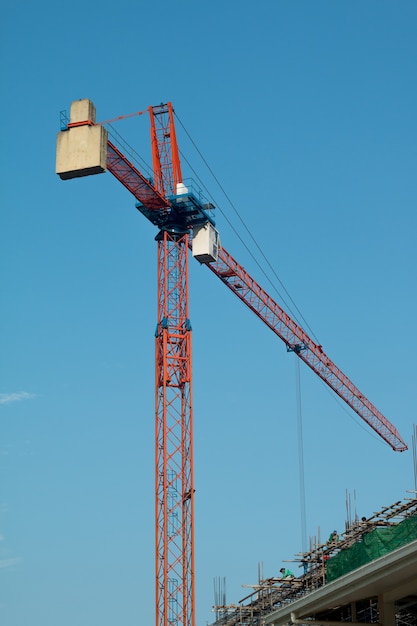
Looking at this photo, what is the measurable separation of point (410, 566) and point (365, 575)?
218cm

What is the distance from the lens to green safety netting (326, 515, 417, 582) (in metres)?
33.8

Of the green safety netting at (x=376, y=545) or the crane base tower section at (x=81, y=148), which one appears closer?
the green safety netting at (x=376, y=545)

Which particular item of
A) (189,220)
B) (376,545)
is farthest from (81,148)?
(376,545)

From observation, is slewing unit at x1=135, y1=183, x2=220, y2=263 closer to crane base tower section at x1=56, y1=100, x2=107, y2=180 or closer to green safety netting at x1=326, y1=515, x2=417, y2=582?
crane base tower section at x1=56, y1=100, x2=107, y2=180

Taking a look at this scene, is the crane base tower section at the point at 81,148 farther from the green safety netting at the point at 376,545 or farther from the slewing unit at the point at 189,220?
the green safety netting at the point at 376,545

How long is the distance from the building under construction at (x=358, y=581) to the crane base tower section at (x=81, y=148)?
25.0 m

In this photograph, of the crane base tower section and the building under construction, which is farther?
the crane base tower section

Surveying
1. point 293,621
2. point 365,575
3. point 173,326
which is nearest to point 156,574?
point 173,326

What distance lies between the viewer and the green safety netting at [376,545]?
33.8 metres

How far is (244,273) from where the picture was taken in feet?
257

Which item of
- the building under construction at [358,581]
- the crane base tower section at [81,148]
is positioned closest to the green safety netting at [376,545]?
the building under construction at [358,581]

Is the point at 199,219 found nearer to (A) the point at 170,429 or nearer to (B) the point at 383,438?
(A) the point at 170,429

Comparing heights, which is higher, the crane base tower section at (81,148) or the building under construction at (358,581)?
the crane base tower section at (81,148)

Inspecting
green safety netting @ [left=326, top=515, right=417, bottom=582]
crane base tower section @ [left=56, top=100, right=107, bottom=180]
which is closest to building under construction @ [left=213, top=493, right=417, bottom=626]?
green safety netting @ [left=326, top=515, right=417, bottom=582]
